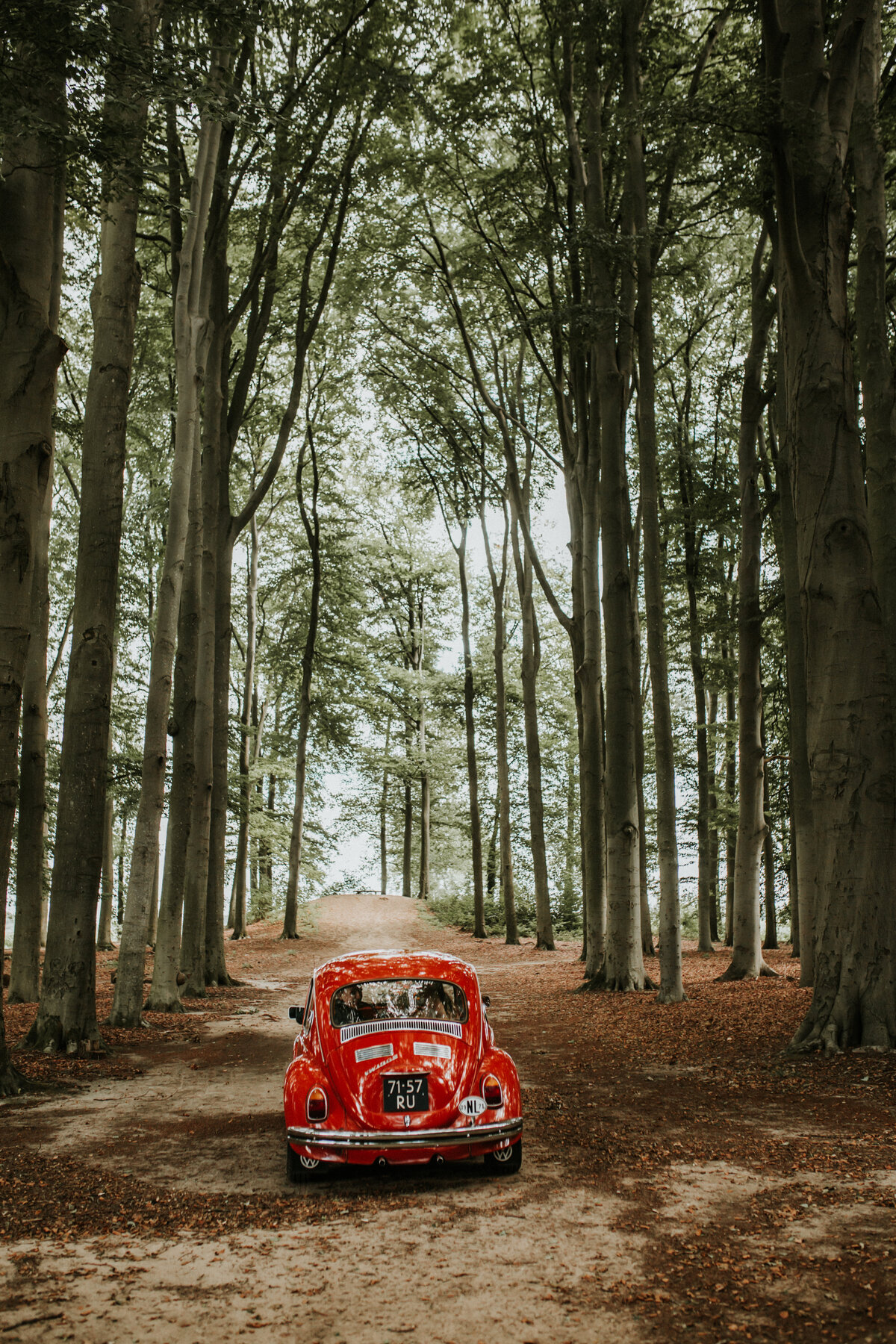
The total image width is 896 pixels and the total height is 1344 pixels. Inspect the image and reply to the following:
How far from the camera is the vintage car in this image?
4.96 m

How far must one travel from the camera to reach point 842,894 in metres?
8.03

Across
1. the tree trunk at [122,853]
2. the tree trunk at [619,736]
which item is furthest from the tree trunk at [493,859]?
the tree trunk at [619,736]

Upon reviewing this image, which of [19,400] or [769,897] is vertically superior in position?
[19,400]

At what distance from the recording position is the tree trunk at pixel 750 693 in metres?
14.5

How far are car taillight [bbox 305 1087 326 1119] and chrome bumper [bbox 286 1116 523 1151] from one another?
7cm

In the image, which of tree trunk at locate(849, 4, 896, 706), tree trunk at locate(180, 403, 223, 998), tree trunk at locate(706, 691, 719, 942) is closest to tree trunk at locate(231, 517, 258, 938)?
tree trunk at locate(180, 403, 223, 998)

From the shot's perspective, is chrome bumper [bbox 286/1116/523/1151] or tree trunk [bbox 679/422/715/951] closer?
chrome bumper [bbox 286/1116/523/1151]

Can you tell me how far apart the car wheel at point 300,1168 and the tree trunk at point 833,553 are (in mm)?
4960

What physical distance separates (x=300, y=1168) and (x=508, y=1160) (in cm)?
120

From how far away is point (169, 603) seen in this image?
37.2ft

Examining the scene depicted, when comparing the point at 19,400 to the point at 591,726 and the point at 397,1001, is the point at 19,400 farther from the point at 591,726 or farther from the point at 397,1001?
the point at 591,726

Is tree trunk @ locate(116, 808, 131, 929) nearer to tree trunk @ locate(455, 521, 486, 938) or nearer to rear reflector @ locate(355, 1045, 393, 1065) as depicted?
tree trunk @ locate(455, 521, 486, 938)

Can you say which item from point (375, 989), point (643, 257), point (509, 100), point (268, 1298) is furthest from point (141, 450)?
point (268, 1298)

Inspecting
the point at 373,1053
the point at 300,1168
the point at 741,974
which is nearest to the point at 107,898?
the point at 741,974
